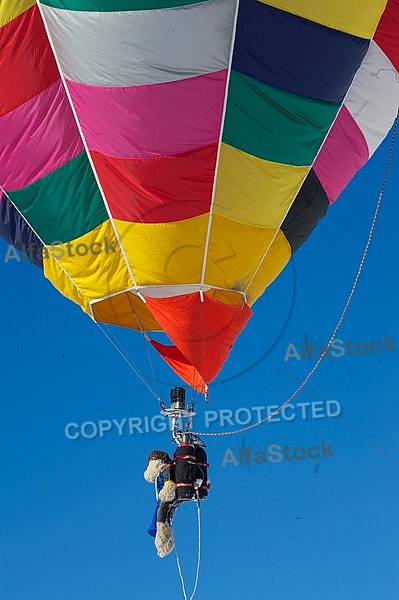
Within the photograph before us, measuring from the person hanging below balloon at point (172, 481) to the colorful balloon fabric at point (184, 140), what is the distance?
0.76 m

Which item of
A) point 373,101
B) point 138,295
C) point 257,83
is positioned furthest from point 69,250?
point 373,101

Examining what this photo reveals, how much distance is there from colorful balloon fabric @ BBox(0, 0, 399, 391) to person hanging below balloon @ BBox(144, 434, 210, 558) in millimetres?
762

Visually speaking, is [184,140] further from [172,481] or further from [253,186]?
[172,481]

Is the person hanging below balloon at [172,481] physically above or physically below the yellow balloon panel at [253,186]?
below

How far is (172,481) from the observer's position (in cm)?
725

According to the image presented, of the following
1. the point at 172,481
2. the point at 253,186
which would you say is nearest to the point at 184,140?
the point at 253,186

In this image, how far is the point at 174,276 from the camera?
7.50 meters

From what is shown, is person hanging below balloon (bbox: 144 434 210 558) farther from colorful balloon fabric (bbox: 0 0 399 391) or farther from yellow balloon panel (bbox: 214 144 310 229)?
yellow balloon panel (bbox: 214 144 310 229)

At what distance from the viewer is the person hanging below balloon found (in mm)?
7141

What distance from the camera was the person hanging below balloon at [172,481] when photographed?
23.4 ft

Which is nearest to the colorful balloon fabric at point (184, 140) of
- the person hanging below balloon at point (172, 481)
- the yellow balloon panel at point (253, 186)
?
the yellow balloon panel at point (253, 186)

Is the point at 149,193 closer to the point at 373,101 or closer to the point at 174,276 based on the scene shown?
the point at 174,276

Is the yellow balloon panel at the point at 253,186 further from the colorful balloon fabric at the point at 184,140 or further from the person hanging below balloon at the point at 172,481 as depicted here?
the person hanging below balloon at the point at 172,481

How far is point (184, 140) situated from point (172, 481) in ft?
7.46
